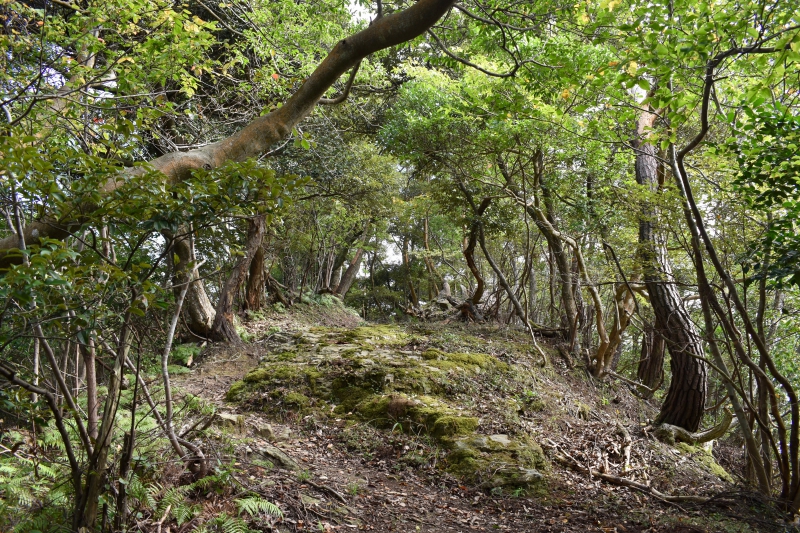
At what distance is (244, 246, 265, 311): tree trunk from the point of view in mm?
13469

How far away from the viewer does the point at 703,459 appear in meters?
7.47

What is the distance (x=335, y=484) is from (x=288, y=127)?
140 inches

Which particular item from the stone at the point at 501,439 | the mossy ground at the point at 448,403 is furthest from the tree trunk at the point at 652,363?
the stone at the point at 501,439

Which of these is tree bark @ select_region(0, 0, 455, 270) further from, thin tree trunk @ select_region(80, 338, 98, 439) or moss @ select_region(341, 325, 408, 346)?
moss @ select_region(341, 325, 408, 346)

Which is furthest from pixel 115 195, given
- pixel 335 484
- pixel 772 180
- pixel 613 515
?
pixel 613 515

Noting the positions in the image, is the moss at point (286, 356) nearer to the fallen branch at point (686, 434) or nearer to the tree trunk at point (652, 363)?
the fallen branch at point (686, 434)

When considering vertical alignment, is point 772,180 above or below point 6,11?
below

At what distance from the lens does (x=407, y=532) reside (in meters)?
4.33

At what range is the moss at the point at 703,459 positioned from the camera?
720 cm

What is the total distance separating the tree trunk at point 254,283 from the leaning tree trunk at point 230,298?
174 cm

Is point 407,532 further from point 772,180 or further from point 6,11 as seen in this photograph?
point 6,11

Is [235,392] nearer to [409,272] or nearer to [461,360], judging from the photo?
[461,360]

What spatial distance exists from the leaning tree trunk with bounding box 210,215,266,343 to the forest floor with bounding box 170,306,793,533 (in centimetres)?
147

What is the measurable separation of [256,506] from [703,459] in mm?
7149
